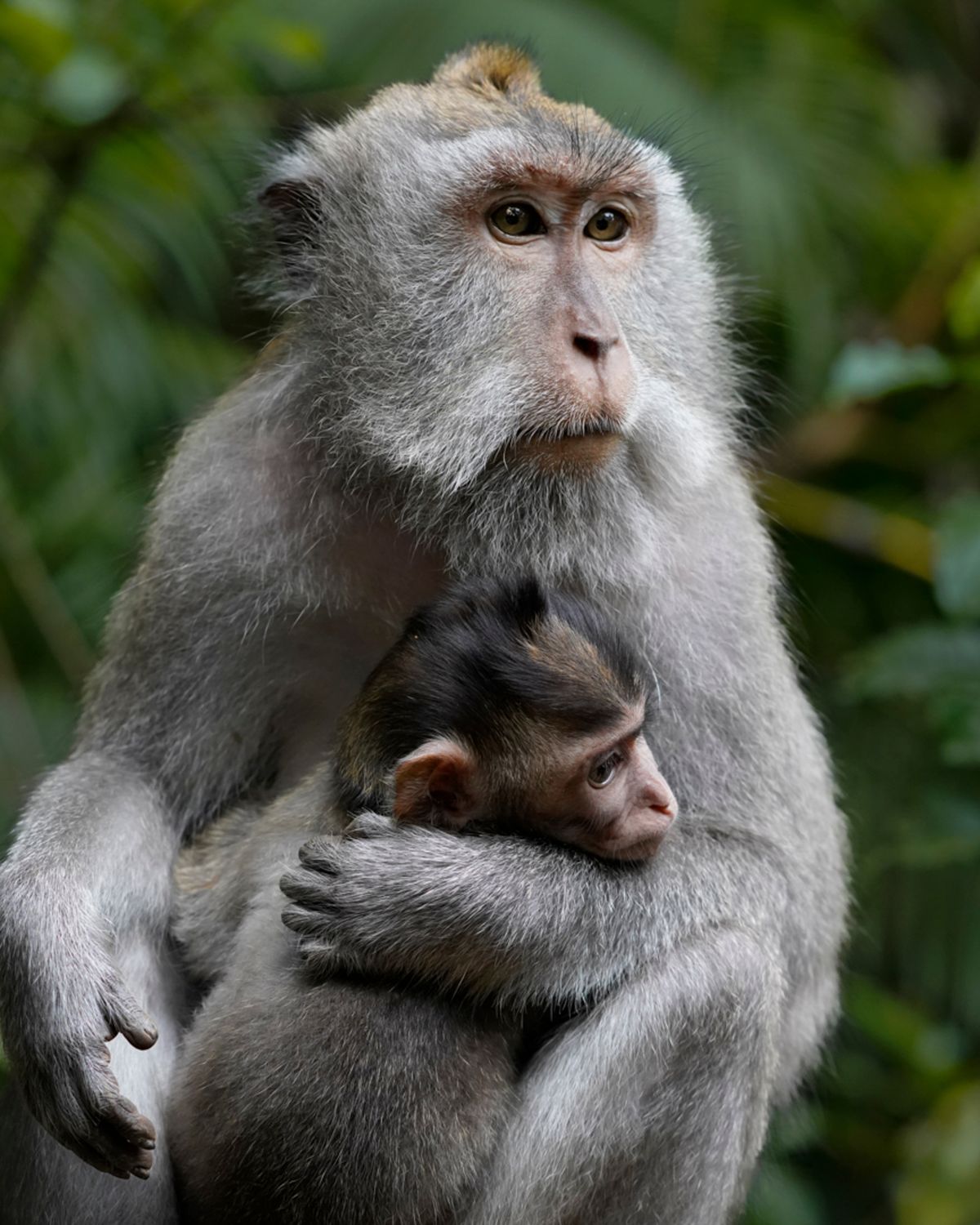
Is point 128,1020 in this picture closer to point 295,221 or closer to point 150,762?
point 150,762

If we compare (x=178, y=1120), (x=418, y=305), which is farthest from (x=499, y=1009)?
(x=418, y=305)

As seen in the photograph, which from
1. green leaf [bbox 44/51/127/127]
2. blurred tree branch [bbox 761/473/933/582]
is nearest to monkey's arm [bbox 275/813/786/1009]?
green leaf [bbox 44/51/127/127]

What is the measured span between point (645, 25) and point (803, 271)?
4.80 ft

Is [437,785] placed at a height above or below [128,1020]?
above

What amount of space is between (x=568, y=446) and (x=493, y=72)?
4.23 ft

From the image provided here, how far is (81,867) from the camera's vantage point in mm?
3912

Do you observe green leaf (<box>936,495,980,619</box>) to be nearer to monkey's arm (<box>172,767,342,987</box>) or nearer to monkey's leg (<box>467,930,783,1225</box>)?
monkey's leg (<box>467,930,783,1225</box>)

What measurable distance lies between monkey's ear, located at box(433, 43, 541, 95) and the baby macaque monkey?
5.02ft

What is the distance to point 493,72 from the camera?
173 inches

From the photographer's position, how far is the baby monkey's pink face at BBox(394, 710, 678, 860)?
347 cm

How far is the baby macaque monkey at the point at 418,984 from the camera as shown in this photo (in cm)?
335

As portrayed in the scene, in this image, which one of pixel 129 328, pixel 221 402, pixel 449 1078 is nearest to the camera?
pixel 449 1078

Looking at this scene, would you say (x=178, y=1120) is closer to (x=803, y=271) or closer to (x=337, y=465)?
(x=337, y=465)

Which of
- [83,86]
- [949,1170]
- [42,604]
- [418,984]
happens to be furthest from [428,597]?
[949,1170]
